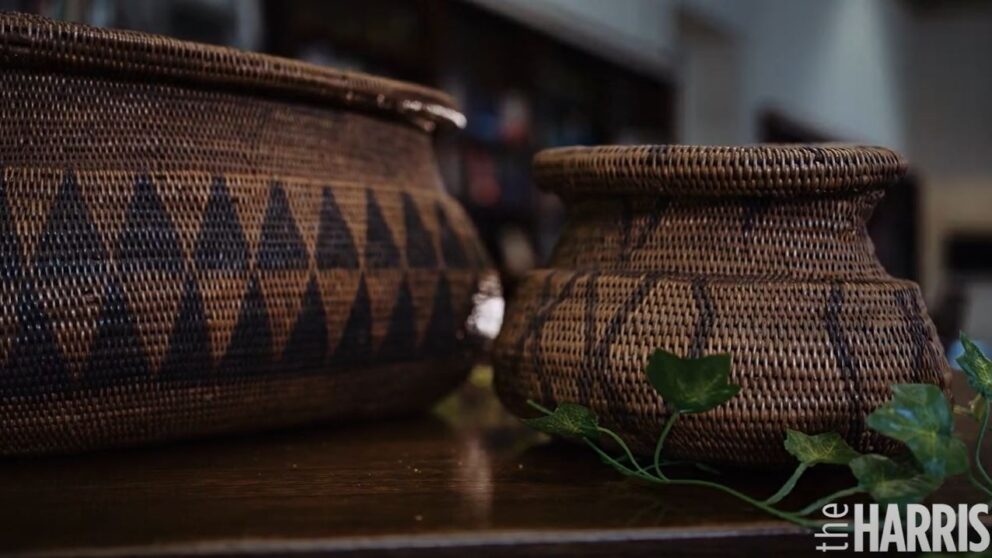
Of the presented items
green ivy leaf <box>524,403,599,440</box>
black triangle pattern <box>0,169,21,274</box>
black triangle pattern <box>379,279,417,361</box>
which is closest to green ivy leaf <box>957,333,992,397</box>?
green ivy leaf <box>524,403,599,440</box>

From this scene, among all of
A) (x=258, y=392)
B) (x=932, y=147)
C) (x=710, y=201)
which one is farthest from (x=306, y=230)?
(x=932, y=147)

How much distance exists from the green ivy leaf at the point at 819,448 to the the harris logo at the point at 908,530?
36mm

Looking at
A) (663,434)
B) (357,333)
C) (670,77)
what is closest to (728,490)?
(663,434)

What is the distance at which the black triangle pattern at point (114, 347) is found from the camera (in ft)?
1.51

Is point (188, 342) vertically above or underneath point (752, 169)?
underneath

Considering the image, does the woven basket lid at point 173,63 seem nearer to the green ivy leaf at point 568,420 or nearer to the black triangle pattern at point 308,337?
the black triangle pattern at point 308,337

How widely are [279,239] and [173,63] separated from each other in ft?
0.31

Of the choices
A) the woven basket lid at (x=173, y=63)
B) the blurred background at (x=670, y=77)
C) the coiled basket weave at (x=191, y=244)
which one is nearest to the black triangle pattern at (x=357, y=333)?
the coiled basket weave at (x=191, y=244)

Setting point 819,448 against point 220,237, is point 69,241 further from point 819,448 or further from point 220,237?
point 819,448

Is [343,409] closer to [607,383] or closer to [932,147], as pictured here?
[607,383]

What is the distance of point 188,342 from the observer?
49 centimetres

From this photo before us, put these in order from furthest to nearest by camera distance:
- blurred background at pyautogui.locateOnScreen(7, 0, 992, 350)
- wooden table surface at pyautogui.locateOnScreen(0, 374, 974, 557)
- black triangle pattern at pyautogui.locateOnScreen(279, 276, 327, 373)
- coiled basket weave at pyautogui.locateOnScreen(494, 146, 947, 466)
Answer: blurred background at pyautogui.locateOnScreen(7, 0, 992, 350) < black triangle pattern at pyautogui.locateOnScreen(279, 276, 327, 373) < coiled basket weave at pyautogui.locateOnScreen(494, 146, 947, 466) < wooden table surface at pyautogui.locateOnScreen(0, 374, 974, 557)

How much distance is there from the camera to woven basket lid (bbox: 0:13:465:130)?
45 cm

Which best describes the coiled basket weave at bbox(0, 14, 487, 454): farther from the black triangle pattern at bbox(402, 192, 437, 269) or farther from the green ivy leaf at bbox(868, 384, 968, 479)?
the green ivy leaf at bbox(868, 384, 968, 479)
